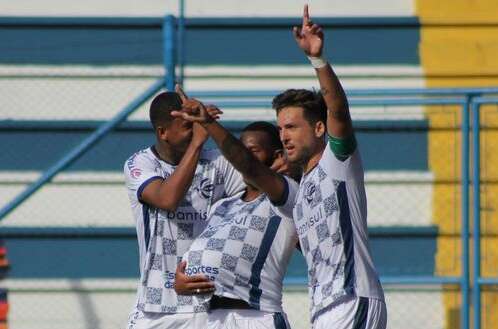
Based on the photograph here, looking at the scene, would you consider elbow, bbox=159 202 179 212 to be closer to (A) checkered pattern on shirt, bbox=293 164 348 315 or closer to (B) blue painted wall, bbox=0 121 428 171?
(A) checkered pattern on shirt, bbox=293 164 348 315

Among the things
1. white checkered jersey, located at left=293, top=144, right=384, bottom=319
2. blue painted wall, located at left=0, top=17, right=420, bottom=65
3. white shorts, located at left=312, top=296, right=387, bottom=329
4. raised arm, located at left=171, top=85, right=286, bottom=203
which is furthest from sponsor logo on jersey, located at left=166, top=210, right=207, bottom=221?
blue painted wall, located at left=0, top=17, right=420, bottom=65

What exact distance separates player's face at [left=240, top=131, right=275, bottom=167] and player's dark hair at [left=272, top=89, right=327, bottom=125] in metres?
0.59

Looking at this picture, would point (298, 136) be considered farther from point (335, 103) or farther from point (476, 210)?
point (476, 210)

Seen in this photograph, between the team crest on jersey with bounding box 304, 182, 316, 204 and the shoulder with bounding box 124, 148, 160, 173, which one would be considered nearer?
the team crest on jersey with bounding box 304, 182, 316, 204

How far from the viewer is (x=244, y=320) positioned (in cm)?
587

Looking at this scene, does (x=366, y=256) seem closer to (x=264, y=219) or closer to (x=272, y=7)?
(x=264, y=219)

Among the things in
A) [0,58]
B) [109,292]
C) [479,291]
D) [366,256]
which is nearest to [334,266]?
[366,256]

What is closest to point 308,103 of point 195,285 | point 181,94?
point 181,94

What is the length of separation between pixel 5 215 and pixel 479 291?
3171 millimetres

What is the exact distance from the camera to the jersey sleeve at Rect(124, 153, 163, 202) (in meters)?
6.29

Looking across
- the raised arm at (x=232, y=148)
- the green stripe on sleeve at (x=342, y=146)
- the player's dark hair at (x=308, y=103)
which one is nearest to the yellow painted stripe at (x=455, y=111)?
the raised arm at (x=232, y=148)

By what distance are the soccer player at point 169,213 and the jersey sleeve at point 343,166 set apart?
1.31 m

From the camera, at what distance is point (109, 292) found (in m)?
8.70

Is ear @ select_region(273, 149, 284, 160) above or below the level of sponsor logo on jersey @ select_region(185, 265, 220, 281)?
above
